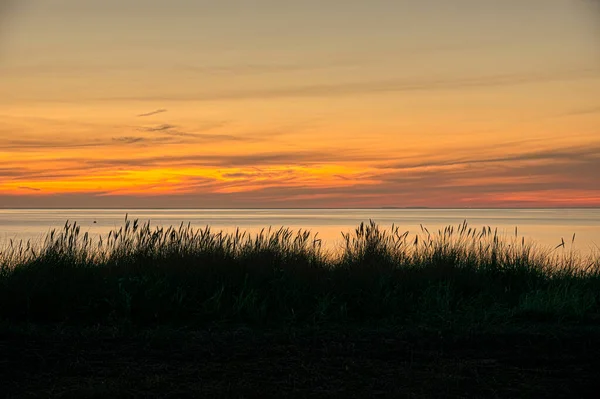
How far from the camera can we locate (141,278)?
1077 centimetres

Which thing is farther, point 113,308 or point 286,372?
point 113,308

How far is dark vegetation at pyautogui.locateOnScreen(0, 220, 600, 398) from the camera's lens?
6.66 meters

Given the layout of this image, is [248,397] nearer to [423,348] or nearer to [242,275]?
[423,348]

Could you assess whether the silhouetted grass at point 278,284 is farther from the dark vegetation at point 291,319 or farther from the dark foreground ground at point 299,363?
the dark foreground ground at point 299,363

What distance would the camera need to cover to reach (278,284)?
35.5 ft

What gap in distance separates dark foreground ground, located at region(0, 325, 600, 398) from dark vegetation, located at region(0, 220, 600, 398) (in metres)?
0.02

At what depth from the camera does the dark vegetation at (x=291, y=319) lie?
262 inches

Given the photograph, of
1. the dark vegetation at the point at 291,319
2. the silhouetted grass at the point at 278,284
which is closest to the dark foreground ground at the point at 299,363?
the dark vegetation at the point at 291,319

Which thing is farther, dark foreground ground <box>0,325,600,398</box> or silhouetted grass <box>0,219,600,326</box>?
silhouetted grass <box>0,219,600,326</box>

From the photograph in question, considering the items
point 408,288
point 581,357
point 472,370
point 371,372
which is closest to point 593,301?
point 408,288

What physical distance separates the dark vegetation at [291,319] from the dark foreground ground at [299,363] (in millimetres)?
24

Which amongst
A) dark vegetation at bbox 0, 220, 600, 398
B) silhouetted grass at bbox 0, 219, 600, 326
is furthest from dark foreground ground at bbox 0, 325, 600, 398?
silhouetted grass at bbox 0, 219, 600, 326

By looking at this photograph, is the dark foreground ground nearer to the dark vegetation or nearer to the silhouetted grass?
the dark vegetation

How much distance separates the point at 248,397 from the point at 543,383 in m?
2.74
